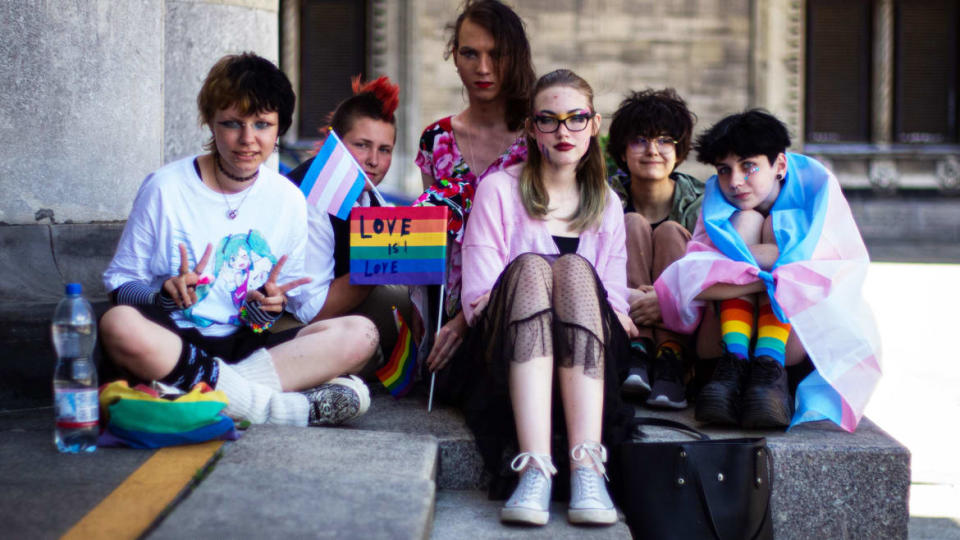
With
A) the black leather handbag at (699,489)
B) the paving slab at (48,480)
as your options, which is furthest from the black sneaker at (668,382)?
the paving slab at (48,480)

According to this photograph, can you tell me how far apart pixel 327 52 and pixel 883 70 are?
928 centimetres

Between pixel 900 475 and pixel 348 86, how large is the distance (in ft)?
44.2

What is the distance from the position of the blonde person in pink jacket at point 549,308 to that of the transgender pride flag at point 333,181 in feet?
2.00

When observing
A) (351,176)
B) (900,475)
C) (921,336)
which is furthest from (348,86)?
(900,475)

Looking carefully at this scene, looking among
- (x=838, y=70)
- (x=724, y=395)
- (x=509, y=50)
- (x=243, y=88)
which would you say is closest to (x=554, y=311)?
(x=724, y=395)

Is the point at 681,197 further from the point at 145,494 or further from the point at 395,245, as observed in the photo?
the point at 145,494

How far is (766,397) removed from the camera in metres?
3.59

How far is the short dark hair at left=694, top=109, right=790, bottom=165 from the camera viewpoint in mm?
4012

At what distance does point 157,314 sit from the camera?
3426 millimetres

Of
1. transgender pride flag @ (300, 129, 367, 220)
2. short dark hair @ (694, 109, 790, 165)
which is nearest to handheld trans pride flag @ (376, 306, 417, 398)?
transgender pride flag @ (300, 129, 367, 220)

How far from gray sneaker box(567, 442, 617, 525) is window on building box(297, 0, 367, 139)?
1344 cm

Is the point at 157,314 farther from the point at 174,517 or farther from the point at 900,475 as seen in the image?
the point at 900,475

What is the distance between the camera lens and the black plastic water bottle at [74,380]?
3135 mm

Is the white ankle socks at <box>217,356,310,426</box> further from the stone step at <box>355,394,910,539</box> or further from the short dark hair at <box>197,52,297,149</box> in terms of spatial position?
the short dark hair at <box>197,52,297,149</box>
